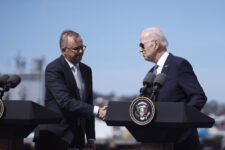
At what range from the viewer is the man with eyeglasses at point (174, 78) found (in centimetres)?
402

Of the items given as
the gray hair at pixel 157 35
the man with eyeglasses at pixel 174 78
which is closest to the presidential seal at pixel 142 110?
the man with eyeglasses at pixel 174 78

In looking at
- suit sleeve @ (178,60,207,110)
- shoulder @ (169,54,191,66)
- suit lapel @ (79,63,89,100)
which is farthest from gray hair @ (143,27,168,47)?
suit lapel @ (79,63,89,100)

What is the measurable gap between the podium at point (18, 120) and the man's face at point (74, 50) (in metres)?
0.74

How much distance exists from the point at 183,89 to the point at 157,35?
21.3 inches

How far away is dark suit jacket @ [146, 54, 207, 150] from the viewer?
400 centimetres

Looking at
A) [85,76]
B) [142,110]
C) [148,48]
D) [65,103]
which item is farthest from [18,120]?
[148,48]

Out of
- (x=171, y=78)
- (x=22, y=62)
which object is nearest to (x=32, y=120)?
(x=171, y=78)

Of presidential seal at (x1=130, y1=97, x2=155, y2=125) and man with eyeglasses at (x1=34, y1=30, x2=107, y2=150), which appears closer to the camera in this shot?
presidential seal at (x1=130, y1=97, x2=155, y2=125)

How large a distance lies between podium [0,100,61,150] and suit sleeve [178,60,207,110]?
114cm

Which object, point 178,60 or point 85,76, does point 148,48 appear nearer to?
point 178,60

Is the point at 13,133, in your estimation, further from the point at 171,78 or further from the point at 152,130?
the point at 171,78

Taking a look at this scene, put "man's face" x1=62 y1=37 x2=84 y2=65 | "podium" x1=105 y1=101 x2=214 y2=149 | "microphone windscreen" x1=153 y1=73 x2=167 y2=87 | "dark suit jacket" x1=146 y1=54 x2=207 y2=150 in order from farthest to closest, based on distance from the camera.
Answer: "man's face" x1=62 y1=37 x2=84 y2=65, "dark suit jacket" x1=146 y1=54 x2=207 y2=150, "microphone windscreen" x1=153 y1=73 x2=167 y2=87, "podium" x1=105 y1=101 x2=214 y2=149

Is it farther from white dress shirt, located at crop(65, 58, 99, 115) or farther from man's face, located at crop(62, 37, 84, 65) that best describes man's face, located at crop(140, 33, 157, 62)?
white dress shirt, located at crop(65, 58, 99, 115)

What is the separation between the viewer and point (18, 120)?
3.82 m
